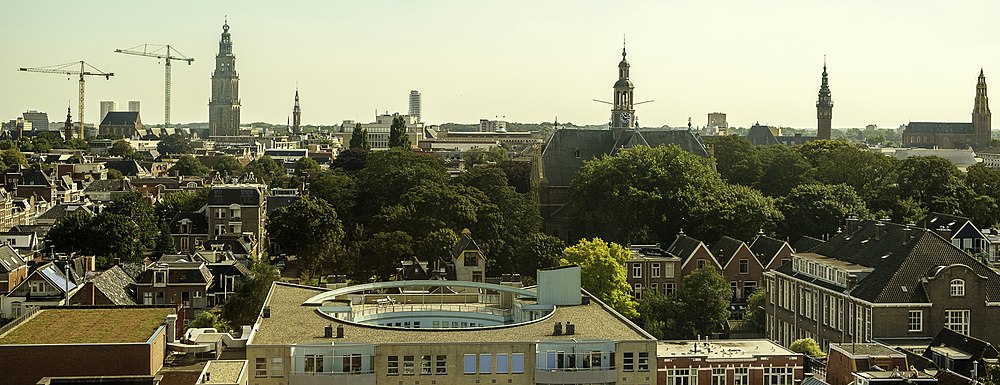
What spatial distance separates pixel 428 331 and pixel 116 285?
3576 centimetres

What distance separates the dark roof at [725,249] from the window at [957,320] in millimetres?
22729

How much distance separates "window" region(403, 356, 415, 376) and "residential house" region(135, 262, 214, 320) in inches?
1403

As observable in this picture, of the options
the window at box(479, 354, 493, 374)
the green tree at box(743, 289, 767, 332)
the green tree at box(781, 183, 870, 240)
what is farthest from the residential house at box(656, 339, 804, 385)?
the green tree at box(781, 183, 870, 240)

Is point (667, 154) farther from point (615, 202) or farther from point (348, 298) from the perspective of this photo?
point (348, 298)

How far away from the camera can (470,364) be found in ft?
142

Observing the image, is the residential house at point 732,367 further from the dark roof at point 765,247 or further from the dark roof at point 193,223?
the dark roof at point 193,223

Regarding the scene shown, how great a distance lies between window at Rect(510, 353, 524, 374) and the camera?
43469 mm

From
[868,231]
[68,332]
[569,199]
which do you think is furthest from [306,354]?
[569,199]

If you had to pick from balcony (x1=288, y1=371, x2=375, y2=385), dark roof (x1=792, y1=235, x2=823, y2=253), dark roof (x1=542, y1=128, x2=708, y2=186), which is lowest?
balcony (x1=288, y1=371, x2=375, y2=385)

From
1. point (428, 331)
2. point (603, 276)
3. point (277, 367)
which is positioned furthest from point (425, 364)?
point (603, 276)

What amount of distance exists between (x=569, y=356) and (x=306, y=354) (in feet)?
26.7

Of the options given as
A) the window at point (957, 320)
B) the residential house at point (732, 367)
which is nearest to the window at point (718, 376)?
the residential house at point (732, 367)

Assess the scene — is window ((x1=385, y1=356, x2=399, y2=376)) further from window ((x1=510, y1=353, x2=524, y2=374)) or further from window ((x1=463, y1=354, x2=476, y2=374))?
window ((x1=510, y1=353, x2=524, y2=374))

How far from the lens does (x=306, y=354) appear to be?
141ft
